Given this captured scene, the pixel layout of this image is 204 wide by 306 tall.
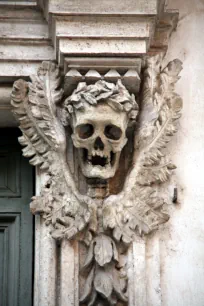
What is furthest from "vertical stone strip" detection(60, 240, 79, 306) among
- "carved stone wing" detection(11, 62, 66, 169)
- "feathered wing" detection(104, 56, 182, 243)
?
"carved stone wing" detection(11, 62, 66, 169)

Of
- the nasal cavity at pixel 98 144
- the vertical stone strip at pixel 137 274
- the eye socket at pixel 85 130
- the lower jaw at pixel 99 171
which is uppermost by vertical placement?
the eye socket at pixel 85 130

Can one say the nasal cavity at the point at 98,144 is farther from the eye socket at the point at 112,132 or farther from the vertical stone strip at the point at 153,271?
the vertical stone strip at the point at 153,271

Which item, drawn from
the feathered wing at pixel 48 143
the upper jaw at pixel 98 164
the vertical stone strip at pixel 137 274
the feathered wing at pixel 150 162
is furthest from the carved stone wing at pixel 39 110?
the vertical stone strip at pixel 137 274

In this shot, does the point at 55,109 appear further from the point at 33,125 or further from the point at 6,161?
the point at 6,161

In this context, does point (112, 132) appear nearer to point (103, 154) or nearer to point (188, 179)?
point (103, 154)

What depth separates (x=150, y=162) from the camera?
2576 mm

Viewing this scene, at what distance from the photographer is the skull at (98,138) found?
8.16 feet

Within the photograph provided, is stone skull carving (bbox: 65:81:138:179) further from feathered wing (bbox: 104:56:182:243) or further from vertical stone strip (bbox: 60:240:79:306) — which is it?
vertical stone strip (bbox: 60:240:79:306)

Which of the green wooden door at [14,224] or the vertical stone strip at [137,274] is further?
the green wooden door at [14,224]

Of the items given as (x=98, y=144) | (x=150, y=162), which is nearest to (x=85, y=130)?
(x=98, y=144)

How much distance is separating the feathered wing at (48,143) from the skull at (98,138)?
0.25 ft

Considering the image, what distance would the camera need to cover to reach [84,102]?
98.4 inches

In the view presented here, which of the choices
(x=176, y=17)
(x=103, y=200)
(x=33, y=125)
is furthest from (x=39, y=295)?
(x=176, y=17)

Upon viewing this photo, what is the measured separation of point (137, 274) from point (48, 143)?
470mm
